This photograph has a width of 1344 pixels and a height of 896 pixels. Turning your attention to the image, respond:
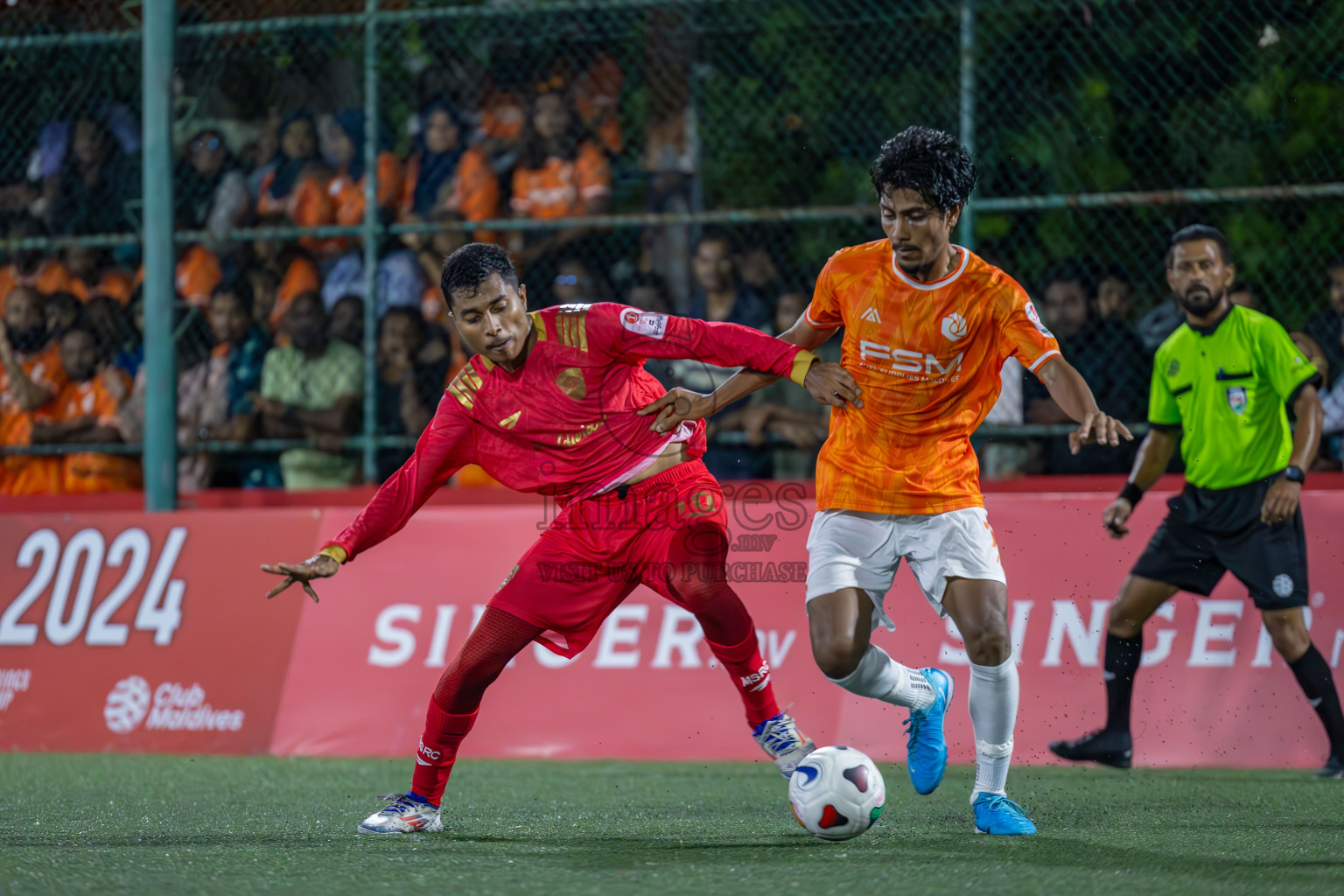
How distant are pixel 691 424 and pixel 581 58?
3.78 m

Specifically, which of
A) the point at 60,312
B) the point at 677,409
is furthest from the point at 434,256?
the point at 677,409

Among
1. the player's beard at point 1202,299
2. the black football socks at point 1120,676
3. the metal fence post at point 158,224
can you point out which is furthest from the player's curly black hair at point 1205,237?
the metal fence post at point 158,224

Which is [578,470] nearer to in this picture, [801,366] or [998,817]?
[801,366]

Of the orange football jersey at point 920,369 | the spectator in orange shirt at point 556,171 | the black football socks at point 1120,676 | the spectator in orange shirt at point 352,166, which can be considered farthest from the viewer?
the spectator in orange shirt at point 352,166

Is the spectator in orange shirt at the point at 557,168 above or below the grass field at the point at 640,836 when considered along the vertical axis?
above

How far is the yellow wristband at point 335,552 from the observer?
460 cm

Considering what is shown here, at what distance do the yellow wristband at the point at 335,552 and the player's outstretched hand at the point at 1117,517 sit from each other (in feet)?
10.7

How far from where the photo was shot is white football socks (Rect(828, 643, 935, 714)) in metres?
4.74

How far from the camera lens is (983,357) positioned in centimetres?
469

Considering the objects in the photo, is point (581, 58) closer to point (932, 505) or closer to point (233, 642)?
point (233, 642)

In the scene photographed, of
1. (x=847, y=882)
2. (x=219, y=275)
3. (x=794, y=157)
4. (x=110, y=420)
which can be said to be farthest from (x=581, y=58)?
(x=847, y=882)

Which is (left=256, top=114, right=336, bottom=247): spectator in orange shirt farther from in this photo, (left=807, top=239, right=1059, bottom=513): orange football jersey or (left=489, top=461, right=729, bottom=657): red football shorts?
(left=807, top=239, right=1059, bottom=513): orange football jersey

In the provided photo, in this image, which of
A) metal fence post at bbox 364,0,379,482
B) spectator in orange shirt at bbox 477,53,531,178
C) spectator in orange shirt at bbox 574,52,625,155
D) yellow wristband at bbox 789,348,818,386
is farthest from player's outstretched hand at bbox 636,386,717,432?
spectator in orange shirt at bbox 477,53,531,178

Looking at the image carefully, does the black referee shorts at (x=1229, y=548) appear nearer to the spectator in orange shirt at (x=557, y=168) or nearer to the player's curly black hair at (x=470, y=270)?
the player's curly black hair at (x=470, y=270)
